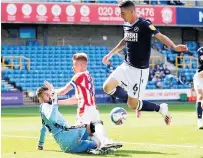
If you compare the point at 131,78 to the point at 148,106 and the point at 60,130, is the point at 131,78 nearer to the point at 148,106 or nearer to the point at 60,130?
the point at 148,106

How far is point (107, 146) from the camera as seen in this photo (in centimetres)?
1043

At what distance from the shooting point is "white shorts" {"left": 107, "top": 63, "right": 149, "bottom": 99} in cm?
1169

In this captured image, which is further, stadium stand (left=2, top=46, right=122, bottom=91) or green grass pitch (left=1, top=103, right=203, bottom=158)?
stadium stand (left=2, top=46, right=122, bottom=91)

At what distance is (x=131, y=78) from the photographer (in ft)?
38.6

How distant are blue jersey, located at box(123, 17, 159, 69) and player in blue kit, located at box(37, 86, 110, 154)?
1544 millimetres

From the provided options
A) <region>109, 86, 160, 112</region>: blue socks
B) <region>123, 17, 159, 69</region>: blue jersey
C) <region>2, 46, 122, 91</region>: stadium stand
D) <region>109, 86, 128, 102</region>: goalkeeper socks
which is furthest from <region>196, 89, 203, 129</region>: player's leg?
<region>2, 46, 122, 91</region>: stadium stand

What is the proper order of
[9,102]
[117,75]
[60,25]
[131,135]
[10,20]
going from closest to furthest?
[117,75]
[131,135]
[9,102]
[10,20]
[60,25]

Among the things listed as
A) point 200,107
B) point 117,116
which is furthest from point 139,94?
point 200,107

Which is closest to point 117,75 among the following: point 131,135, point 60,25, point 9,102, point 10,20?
point 131,135

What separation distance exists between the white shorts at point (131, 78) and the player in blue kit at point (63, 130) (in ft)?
3.96

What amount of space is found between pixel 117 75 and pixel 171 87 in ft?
98.7

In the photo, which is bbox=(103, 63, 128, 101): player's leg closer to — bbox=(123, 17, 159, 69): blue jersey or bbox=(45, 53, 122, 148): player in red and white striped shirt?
bbox=(123, 17, 159, 69): blue jersey

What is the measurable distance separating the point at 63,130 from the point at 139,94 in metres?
1.70

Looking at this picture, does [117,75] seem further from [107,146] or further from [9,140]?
[9,140]
